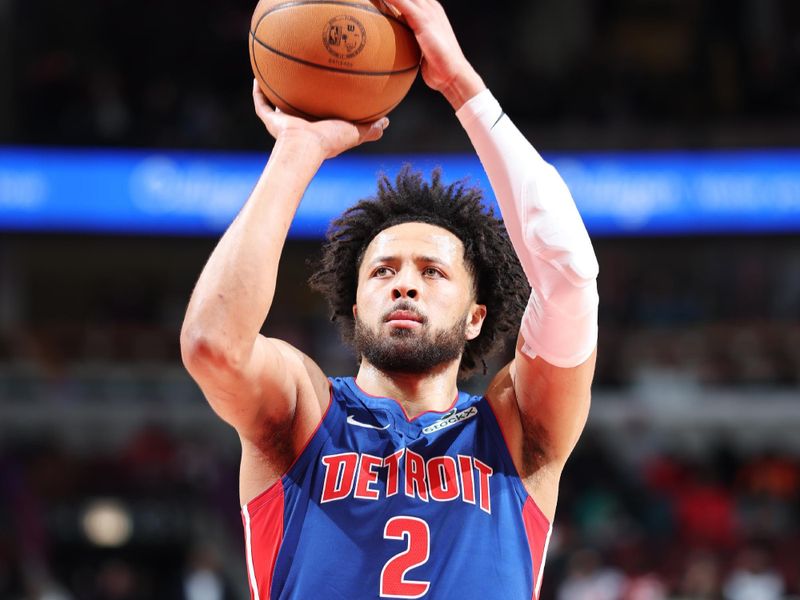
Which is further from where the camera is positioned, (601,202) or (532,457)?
(601,202)

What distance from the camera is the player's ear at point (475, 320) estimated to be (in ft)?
11.0

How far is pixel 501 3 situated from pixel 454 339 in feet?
49.4

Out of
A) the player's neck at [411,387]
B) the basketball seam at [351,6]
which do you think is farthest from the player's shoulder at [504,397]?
the basketball seam at [351,6]

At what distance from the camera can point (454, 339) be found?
320 cm

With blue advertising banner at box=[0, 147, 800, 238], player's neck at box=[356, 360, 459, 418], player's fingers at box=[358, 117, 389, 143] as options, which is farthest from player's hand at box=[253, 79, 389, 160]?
blue advertising banner at box=[0, 147, 800, 238]

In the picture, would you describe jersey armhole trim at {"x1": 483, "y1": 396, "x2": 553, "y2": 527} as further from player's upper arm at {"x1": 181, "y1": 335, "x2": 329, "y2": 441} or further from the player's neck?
player's upper arm at {"x1": 181, "y1": 335, "x2": 329, "y2": 441}

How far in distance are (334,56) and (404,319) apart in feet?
2.28

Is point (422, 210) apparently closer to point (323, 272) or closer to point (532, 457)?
point (323, 272)

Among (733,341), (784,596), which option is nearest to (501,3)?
(733,341)

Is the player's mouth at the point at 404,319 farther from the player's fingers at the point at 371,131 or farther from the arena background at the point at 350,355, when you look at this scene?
the arena background at the point at 350,355

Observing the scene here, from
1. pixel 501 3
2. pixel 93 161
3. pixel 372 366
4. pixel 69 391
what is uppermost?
pixel 501 3

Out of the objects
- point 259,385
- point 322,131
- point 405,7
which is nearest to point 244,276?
point 259,385

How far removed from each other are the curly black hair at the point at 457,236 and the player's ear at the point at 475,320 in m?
0.05

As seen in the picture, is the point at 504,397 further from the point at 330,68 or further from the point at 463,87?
the point at 330,68
